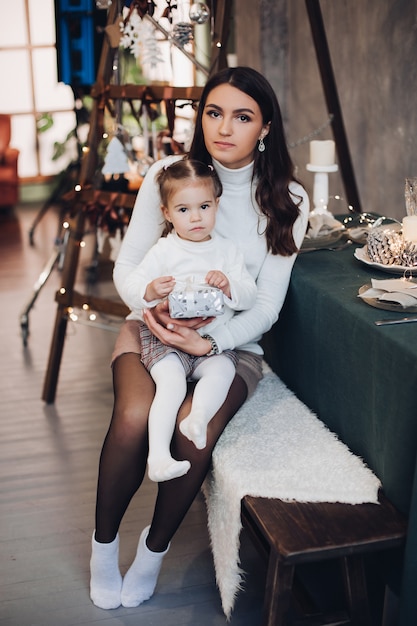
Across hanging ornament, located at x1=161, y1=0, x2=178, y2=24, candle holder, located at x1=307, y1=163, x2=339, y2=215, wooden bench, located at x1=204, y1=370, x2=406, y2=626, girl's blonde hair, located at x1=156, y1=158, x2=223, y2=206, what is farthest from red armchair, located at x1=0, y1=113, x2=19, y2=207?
wooden bench, located at x1=204, y1=370, x2=406, y2=626

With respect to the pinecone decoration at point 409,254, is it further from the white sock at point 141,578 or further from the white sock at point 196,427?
the white sock at point 141,578

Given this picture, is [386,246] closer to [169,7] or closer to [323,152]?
[323,152]

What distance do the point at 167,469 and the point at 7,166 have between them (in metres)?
5.96

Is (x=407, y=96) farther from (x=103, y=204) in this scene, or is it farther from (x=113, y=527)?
(x=113, y=527)

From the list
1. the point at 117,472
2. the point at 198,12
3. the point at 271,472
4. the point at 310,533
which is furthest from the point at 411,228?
the point at 198,12

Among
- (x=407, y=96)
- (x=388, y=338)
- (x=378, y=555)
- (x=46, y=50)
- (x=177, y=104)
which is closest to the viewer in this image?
(x=388, y=338)

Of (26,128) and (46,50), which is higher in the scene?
(46,50)

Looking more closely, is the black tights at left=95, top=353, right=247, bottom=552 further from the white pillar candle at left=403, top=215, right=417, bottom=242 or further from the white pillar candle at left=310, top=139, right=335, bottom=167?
the white pillar candle at left=310, top=139, right=335, bottom=167

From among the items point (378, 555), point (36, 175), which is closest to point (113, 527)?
point (378, 555)

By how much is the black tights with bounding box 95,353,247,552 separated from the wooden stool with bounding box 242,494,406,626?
7.8 inches

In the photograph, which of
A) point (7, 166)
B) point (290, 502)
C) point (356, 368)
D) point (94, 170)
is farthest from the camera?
point (7, 166)

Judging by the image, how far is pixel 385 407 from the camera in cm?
181

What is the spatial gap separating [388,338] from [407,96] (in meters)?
1.96

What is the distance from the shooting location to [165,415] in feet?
6.44
